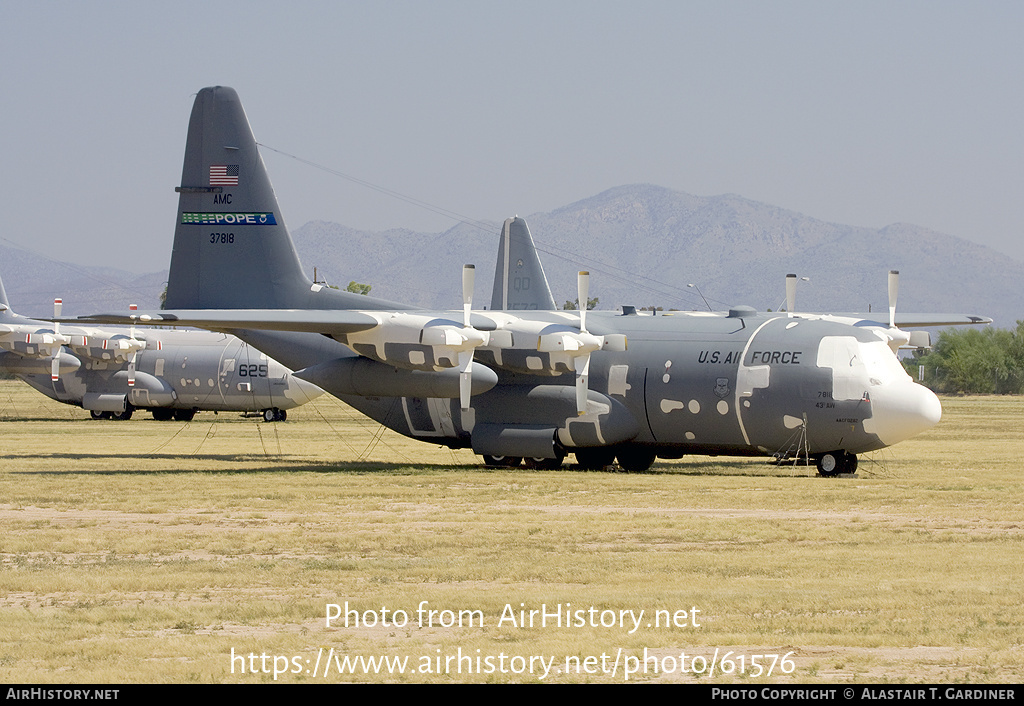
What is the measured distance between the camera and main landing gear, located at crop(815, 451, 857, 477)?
2547cm

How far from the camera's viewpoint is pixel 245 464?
29.8 metres

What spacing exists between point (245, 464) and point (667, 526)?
14.5 meters

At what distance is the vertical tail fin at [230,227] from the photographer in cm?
3074

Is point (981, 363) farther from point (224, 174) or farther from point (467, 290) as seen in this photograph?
point (467, 290)

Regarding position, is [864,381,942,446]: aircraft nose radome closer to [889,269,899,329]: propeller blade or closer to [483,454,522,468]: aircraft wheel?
[889,269,899,329]: propeller blade

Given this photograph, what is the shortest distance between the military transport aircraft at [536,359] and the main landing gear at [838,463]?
30 millimetres

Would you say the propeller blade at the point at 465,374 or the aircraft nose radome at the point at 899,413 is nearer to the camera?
the aircraft nose radome at the point at 899,413

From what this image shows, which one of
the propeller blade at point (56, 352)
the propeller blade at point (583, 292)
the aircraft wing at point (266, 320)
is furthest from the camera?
the propeller blade at point (56, 352)

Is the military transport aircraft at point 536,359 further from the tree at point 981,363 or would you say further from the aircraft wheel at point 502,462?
the tree at point 981,363

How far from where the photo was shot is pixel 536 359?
89.6ft

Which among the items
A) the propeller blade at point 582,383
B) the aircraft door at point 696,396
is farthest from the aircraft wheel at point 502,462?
the aircraft door at point 696,396

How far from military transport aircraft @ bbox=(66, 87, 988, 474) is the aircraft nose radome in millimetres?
37

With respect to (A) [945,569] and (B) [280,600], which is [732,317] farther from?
(B) [280,600]

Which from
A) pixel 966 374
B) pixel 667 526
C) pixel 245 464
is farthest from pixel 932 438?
pixel 966 374
